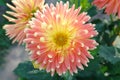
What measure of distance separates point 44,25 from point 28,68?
45cm

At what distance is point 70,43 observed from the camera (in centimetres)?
104

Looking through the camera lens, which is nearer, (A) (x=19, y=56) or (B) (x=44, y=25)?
(B) (x=44, y=25)

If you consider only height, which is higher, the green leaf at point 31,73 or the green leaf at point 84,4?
the green leaf at point 84,4

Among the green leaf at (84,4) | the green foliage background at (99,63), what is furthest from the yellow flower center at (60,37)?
the green leaf at (84,4)

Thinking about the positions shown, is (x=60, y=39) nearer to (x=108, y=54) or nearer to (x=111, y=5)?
(x=111, y=5)

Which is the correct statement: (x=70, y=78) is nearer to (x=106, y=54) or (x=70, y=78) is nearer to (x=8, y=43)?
(x=106, y=54)

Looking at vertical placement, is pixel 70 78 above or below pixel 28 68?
below

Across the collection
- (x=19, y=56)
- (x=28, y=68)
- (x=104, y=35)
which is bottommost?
(x=28, y=68)

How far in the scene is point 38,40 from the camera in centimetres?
102

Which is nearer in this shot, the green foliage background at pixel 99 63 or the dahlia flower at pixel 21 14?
the dahlia flower at pixel 21 14

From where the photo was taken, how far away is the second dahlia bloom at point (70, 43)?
3.30ft

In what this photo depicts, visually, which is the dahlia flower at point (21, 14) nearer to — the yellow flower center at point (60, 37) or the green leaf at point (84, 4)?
the yellow flower center at point (60, 37)

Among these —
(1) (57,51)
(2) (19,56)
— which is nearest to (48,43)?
(1) (57,51)

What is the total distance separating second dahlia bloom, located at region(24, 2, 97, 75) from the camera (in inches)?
39.6
